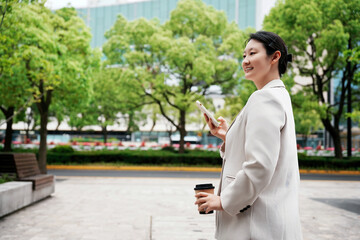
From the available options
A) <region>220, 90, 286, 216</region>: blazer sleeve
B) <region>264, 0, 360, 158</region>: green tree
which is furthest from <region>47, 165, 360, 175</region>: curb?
<region>220, 90, 286, 216</region>: blazer sleeve

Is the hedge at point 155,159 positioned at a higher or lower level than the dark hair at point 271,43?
lower

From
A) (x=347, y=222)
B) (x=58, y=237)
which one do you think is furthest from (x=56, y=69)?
(x=347, y=222)

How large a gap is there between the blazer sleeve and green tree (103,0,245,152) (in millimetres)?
19617

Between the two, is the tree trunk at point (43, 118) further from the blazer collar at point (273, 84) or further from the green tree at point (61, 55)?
the blazer collar at point (273, 84)

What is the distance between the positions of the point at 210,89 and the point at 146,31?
5.93 metres

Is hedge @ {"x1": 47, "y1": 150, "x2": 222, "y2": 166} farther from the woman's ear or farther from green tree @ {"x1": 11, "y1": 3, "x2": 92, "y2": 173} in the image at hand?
the woman's ear

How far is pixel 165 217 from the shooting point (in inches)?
267

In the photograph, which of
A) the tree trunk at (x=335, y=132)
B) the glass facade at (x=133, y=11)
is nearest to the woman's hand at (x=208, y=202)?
the tree trunk at (x=335, y=132)

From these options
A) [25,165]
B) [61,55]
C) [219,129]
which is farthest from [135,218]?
[61,55]

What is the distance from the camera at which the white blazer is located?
165 cm

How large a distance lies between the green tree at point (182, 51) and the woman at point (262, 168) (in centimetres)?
1940

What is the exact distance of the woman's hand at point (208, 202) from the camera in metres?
1.76

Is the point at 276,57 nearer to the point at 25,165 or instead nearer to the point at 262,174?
the point at 262,174

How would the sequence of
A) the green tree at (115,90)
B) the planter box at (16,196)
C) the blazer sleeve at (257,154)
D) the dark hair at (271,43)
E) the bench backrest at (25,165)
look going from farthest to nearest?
the green tree at (115,90) → the bench backrest at (25,165) → the planter box at (16,196) → the dark hair at (271,43) → the blazer sleeve at (257,154)
